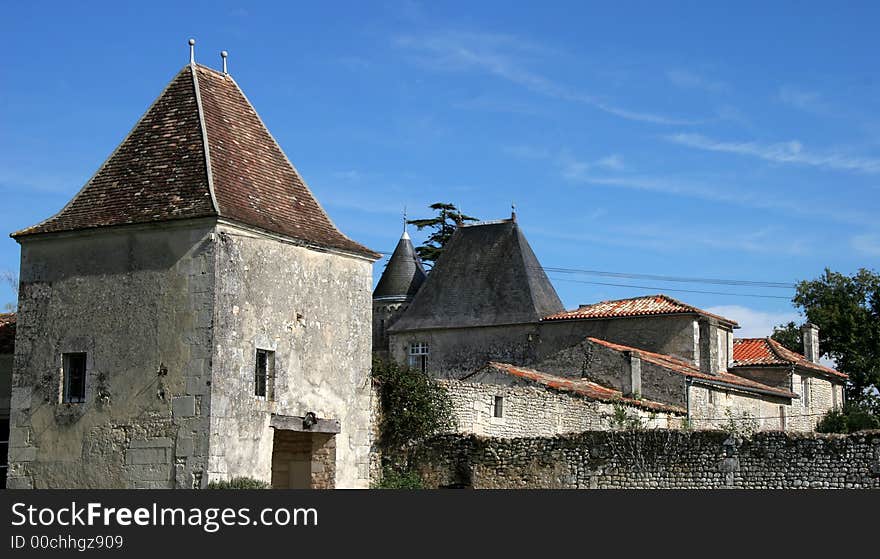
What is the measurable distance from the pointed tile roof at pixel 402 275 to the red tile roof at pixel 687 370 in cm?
1426

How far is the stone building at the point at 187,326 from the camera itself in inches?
695

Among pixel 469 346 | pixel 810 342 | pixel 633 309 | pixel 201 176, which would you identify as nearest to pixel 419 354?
pixel 469 346

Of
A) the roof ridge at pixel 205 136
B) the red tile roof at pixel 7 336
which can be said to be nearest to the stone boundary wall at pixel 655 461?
the roof ridge at pixel 205 136

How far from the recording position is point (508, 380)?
25.2 metres

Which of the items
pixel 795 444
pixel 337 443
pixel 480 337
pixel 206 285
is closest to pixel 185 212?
pixel 206 285

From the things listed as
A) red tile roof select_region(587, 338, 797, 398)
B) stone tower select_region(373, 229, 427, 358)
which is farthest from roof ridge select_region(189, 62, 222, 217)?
stone tower select_region(373, 229, 427, 358)

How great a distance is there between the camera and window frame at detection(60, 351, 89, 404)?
18312mm

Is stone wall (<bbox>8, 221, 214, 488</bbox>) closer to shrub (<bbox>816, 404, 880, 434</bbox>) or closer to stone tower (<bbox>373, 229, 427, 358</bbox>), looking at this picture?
shrub (<bbox>816, 404, 880, 434</bbox>)

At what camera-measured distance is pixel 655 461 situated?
67.5ft

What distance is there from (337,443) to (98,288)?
183 inches

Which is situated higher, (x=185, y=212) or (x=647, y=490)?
(x=185, y=212)

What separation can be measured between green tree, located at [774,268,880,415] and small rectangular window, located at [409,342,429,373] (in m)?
18.0

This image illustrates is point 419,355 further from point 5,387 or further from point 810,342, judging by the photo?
point 5,387

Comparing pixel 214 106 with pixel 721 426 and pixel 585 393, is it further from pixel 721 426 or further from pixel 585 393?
pixel 721 426
